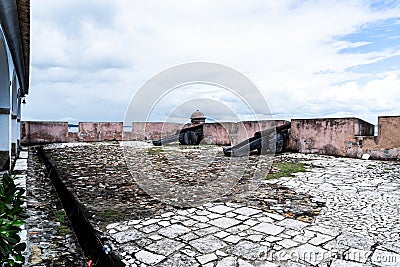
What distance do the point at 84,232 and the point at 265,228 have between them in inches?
70.7

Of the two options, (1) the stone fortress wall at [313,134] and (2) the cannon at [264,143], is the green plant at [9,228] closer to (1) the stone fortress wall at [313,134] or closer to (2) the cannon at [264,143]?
(2) the cannon at [264,143]

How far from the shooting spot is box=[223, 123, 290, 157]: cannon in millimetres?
8422

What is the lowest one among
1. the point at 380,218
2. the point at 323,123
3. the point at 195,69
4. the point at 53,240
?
the point at 53,240

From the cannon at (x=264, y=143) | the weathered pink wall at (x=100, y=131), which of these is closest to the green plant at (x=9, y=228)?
the cannon at (x=264, y=143)

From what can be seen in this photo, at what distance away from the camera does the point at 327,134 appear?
847 cm

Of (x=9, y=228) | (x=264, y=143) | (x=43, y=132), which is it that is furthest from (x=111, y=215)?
(x=43, y=132)

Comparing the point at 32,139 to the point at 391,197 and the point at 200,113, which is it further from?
the point at 391,197

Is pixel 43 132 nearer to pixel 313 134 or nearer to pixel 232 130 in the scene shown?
pixel 232 130

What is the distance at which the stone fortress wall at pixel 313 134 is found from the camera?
24.1ft

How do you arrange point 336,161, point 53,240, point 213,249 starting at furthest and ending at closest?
1. point 336,161
2. point 53,240
3. point 213,249

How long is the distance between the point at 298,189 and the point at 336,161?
358 cm

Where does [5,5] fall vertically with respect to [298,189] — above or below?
above

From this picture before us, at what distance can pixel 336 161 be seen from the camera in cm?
732

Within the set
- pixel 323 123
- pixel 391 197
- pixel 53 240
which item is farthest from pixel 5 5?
pixel 323 123
